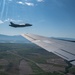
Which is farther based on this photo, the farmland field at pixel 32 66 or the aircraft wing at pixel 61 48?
the farmland field at pixel 32 66

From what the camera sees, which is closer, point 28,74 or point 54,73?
point 28,74

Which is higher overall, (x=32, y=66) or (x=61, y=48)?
(x=61, y=48)

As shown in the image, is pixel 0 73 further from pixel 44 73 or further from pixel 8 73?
pixel 44 73

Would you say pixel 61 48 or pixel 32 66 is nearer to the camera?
pixel 61 48

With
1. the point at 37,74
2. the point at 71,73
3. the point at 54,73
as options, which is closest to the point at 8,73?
the point at 37,74

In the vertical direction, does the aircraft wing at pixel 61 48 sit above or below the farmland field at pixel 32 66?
above

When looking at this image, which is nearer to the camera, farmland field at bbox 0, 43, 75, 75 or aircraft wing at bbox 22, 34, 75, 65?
aircraft wing at bbox 22, 34, 75, 65

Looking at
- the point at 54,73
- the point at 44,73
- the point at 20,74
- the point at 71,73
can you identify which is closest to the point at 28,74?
the point at 20,74

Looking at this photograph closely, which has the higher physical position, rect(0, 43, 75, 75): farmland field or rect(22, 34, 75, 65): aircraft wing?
rect(22, 34, 75, 65): aircraft wing

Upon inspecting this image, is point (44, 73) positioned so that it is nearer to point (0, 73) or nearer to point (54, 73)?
point (54, 73)
